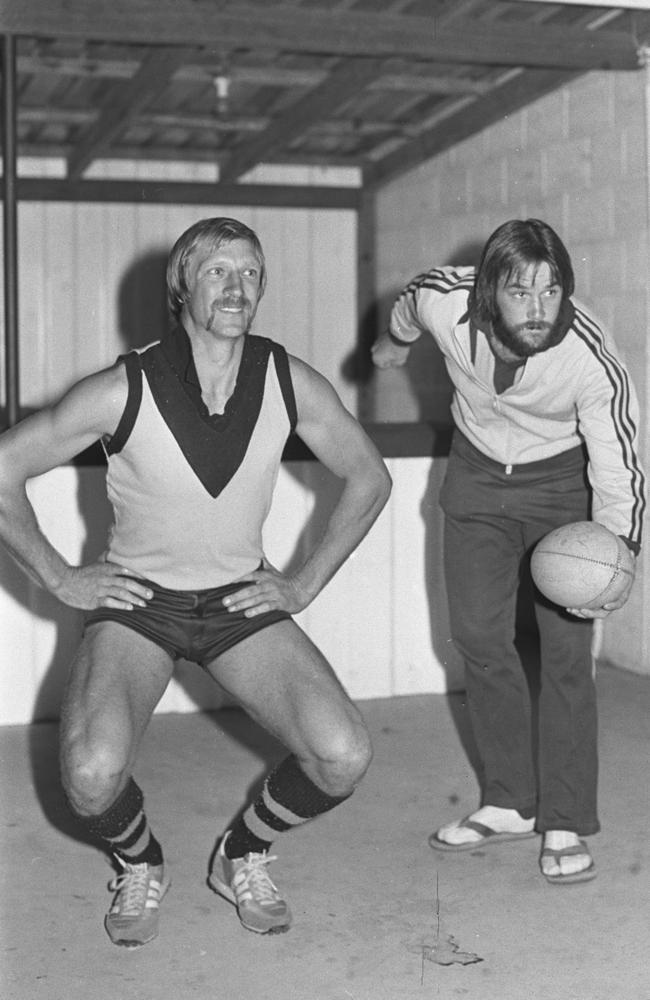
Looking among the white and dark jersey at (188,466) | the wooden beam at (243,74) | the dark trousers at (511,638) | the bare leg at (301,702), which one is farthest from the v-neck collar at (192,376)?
the wooden beam at (243,74)

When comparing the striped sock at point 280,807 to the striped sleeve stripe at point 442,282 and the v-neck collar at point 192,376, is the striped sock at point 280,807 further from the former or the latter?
the striped sleeve stripe at point 442,282

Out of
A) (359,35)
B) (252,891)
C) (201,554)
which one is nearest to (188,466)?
(201,554)

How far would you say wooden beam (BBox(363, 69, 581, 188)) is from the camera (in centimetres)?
609

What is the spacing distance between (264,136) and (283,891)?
598cm

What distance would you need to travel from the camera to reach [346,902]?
300 cm

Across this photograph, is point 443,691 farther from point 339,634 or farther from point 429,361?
point 429,361

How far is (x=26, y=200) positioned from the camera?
30.7ft

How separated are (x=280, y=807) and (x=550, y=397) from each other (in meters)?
1.08

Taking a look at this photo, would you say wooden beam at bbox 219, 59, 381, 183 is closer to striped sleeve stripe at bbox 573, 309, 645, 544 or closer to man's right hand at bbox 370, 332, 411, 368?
man's right hand at bbox 370, 332, 411, 368

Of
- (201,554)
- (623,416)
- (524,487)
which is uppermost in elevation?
(623,416)

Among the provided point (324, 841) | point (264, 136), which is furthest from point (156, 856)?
point (264, 136)

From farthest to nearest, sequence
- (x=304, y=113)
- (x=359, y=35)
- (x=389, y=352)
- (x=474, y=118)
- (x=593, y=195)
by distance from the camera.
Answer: (x=304, y=113) → (x=474, y=118) → (x=593, y=195) → (x=359, y=35) → (x=389, y=352)

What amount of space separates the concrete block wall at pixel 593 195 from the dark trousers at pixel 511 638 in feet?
6.89

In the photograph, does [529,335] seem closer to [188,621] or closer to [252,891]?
[188,621]
